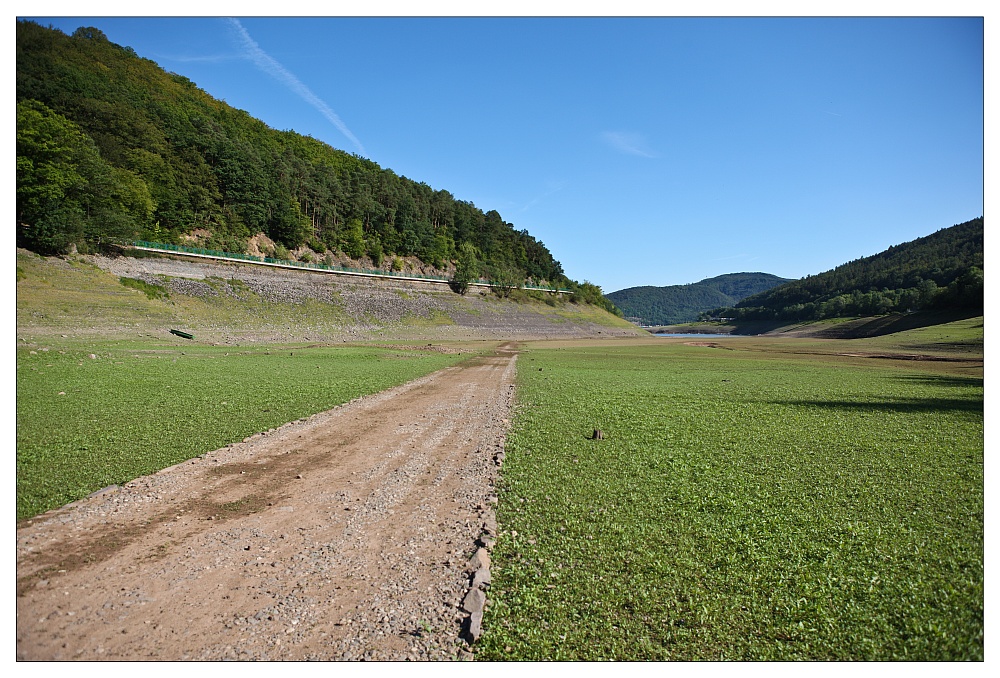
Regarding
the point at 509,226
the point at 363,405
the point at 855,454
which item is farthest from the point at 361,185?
the point at 855,454

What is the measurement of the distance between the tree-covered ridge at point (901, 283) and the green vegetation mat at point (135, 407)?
15005 mm

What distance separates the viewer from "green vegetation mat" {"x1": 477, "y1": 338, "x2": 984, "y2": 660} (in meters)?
4.02

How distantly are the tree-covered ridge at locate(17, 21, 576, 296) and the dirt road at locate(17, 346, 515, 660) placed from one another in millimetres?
13397

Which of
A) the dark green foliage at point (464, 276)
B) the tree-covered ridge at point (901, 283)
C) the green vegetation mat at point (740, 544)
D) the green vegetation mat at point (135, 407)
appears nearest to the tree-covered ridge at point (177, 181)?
the dark green foliage at point (464, 276)

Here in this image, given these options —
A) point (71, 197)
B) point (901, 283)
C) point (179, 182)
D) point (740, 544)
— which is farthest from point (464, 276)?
point (901, 283)

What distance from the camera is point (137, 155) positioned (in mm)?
74375

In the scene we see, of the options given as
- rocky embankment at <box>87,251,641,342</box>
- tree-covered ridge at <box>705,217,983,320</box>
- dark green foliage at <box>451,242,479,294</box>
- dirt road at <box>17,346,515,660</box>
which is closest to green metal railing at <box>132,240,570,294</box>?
rocky embankment at <box>87,251,641,342</box>

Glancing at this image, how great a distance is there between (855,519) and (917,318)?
102m

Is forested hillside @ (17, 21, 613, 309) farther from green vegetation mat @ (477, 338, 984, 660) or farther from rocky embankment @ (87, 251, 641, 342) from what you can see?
green vegetation mat @ (477, 338, 984, 660)

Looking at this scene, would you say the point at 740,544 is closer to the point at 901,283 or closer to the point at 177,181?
the point at 177,181

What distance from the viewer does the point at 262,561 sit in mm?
5461

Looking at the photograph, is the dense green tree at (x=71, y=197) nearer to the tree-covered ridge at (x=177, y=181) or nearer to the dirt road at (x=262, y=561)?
the tree-covered ridge at (x=177, y=181)
